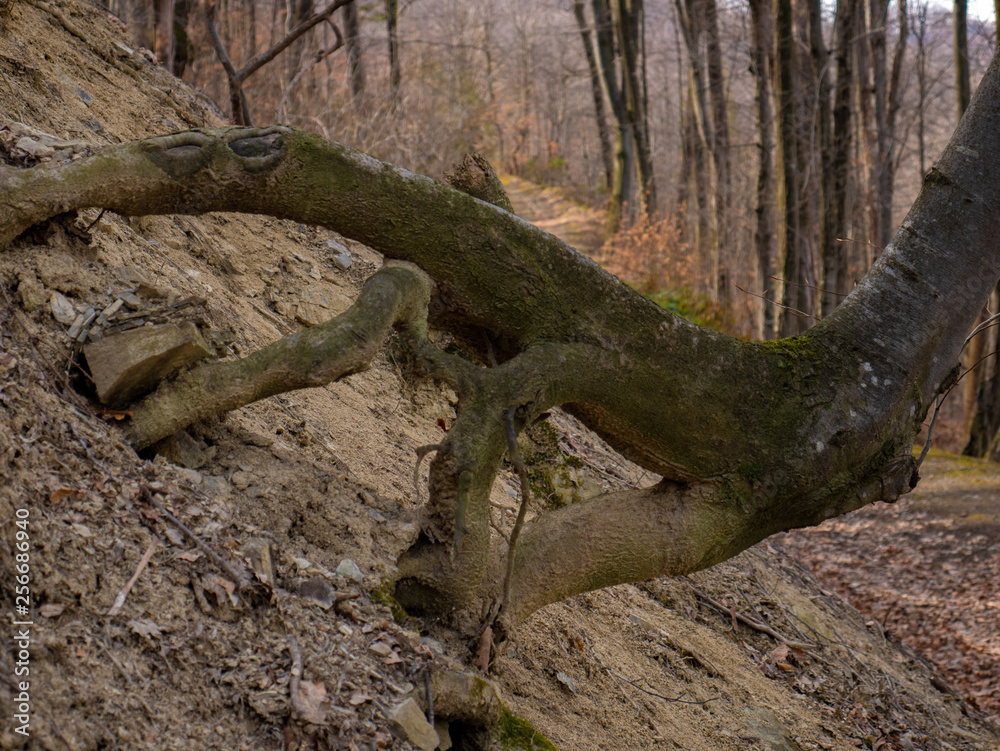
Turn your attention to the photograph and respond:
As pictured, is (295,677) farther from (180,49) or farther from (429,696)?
(180,49)

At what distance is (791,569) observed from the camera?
6172 millimetres

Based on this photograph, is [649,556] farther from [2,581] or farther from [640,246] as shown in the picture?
[640,246]

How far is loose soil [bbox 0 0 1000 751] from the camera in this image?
6.37 ft

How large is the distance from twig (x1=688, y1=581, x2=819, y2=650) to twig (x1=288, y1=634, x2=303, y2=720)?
3.19 m

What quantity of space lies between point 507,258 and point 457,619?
1252 millimetres

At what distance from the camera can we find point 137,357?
2.39 meters

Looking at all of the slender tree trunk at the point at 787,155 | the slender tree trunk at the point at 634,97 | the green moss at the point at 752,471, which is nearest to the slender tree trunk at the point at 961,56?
Result: the slender tree trunk at the point at 787,155

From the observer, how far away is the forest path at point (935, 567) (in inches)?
241

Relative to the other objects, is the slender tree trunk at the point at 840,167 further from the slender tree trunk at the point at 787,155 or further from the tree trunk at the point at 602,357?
the tree trunk at the point at 602,357

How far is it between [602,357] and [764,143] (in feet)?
27.0

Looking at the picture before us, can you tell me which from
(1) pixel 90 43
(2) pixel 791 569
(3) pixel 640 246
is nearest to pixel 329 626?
(1) pixel 90 43

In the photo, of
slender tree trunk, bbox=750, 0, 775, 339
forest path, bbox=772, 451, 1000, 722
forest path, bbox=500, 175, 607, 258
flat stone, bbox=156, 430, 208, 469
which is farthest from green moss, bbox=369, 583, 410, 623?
forest path, bbox=500, 175, 607, 258

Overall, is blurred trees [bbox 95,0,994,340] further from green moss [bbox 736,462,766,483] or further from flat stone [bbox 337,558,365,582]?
flat stone [bbox 337,558,365,582]

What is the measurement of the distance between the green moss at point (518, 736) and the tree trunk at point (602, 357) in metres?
0.36
